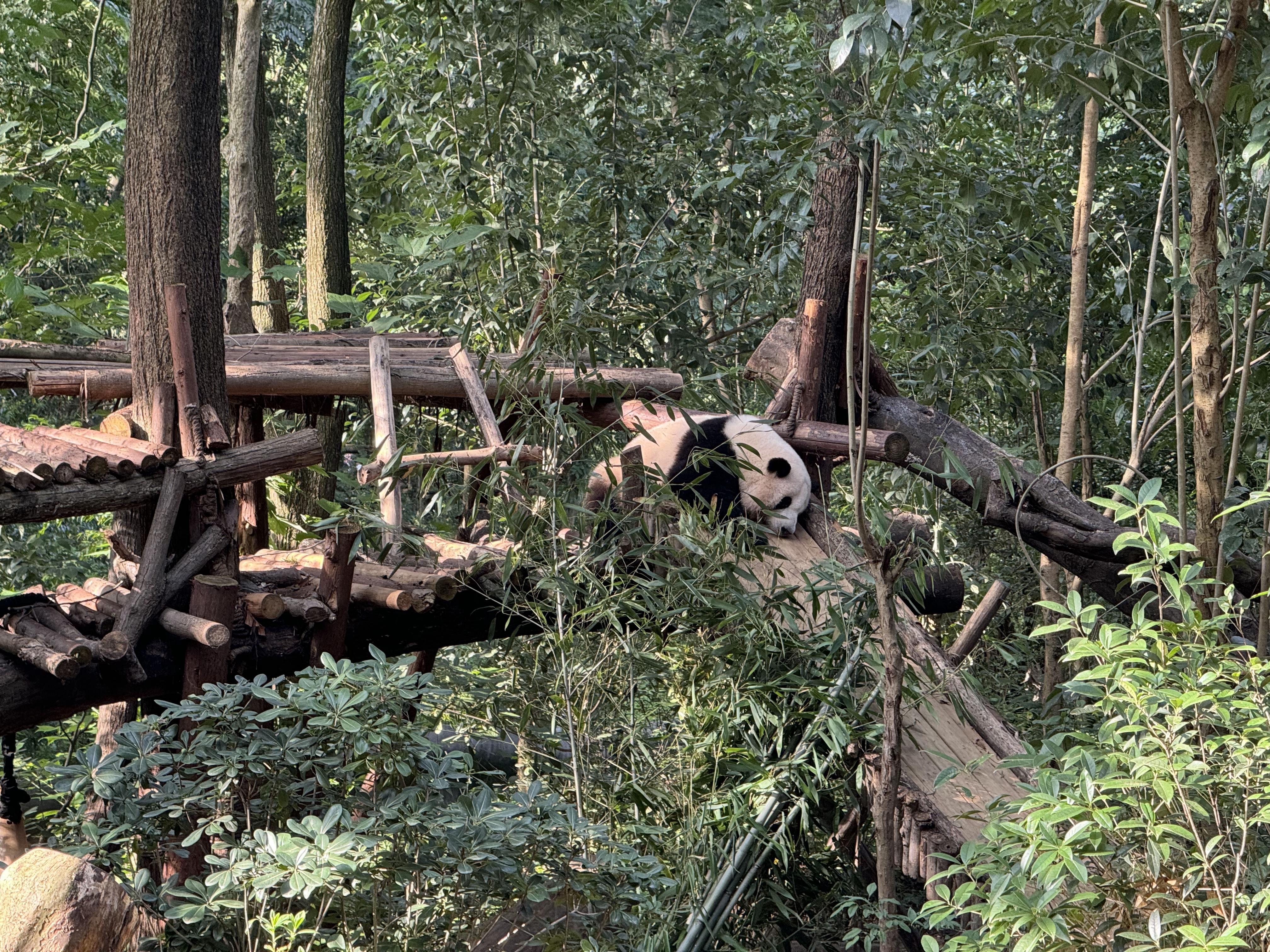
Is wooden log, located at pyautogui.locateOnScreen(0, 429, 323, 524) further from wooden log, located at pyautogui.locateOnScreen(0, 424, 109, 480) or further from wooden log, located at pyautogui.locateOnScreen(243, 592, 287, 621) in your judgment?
wooden log, located at pyautogui.locateOnScreen(243, 592, 287, 621)

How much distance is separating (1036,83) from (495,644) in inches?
157

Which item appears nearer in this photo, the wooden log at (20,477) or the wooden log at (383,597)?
the wooden log at (20,477)

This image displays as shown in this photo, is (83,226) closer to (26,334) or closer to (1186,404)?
(26,334)

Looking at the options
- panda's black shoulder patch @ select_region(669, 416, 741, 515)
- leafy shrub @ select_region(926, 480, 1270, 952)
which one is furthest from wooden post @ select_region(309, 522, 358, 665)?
leafy shrub @ select_region(926, 480, 1270, 952)

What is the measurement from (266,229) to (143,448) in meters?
5.87

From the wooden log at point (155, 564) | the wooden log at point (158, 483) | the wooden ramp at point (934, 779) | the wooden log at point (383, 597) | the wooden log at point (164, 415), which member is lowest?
the wooden ramp at point (934, 779)

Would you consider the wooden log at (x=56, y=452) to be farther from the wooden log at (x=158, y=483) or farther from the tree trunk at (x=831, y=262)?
the tree trunk at (x=831, y=262)

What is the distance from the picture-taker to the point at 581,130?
26.4 feet

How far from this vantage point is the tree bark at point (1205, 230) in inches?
99.5

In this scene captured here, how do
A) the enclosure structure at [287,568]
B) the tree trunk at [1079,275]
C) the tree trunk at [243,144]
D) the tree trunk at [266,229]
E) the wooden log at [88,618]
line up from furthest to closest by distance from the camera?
the tree trunk at [266,229], the tree trunk at [243,144], the tree trunk at [1079,275], the wooden log at [88,618], the enclosure structure at [287,568]

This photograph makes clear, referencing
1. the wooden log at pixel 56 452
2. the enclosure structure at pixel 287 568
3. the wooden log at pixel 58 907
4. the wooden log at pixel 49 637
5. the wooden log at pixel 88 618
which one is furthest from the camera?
the wooden log at pixel 88 618

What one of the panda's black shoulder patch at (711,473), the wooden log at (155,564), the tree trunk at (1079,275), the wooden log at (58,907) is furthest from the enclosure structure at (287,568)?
the wooden log at (58,907)

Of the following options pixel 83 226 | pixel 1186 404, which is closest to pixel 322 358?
pixel 83 226

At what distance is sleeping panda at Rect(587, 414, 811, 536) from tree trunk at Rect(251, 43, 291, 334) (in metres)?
4.63
